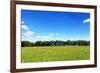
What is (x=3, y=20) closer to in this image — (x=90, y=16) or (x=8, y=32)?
(x=8, y=32)

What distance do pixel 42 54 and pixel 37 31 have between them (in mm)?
246

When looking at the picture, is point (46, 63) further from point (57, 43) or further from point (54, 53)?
point (57, 43)

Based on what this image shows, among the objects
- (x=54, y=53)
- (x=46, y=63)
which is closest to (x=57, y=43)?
(x=54, y=53)

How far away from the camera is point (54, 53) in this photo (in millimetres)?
1944

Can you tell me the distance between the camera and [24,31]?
184 cm

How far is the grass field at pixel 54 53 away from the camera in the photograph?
1869 mm

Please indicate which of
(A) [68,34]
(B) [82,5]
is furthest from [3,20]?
(B) [82,5]

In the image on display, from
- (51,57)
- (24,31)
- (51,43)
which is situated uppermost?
(24,31)

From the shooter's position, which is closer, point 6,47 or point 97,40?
point 6,47

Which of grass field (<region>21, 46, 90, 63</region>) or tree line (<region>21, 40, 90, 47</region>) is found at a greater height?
tree line (<region>21, 40, 90, 47</region>)

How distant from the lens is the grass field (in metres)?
1.87

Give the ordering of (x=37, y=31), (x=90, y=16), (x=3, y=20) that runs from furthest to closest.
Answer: (x=90, y=16), (x=37, y=31), (x=3, y=20)

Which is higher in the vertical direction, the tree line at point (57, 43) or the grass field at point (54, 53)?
the tree line at point (57, 43)

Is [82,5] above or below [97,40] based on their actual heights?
above
